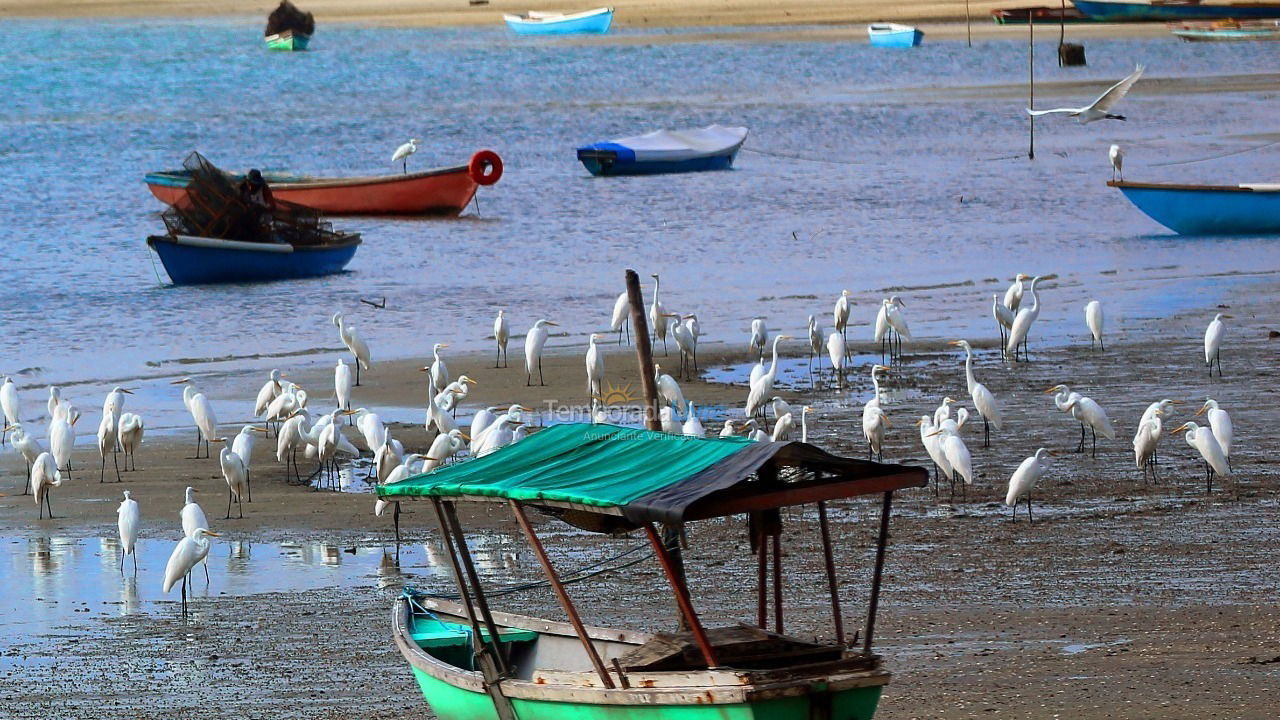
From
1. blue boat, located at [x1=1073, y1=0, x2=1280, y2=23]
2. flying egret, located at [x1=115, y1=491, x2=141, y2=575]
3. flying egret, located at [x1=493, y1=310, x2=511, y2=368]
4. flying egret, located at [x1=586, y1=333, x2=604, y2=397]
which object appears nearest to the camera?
flying egret, located at [x1=115, y1=491, x2=141, y2=575]

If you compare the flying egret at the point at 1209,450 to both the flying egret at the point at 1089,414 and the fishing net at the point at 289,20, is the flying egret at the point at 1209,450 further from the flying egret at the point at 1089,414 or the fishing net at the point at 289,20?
the fishing net at the point at 289,20

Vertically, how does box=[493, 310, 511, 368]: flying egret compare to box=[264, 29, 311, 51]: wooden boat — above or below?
below

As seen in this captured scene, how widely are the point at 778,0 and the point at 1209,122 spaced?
42.1m

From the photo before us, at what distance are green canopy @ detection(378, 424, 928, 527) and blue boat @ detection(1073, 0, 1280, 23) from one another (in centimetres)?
6724

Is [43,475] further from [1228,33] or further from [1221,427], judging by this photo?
[1228,33]

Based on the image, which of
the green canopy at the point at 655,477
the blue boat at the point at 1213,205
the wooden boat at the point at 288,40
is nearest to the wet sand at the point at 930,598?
the green canopy at the point at 655,477

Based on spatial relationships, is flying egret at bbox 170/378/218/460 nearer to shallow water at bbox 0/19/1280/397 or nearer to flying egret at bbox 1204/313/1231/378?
shallow water at bbox 0/19/1280/397

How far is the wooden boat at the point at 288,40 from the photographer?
230 feet

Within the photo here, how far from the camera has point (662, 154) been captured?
112ft

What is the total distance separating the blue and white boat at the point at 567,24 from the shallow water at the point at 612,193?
9.07 m

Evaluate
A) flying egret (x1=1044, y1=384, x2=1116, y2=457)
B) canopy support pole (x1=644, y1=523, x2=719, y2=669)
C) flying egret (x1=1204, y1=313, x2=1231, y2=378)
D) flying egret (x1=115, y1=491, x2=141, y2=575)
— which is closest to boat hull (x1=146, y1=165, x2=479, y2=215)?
flying egret (x1=1204, y1=313, x2=1231, y2=378)

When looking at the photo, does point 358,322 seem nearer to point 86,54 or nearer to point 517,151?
point 517,151

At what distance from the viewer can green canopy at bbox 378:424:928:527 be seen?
640cm

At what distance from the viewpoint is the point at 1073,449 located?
475 inches
